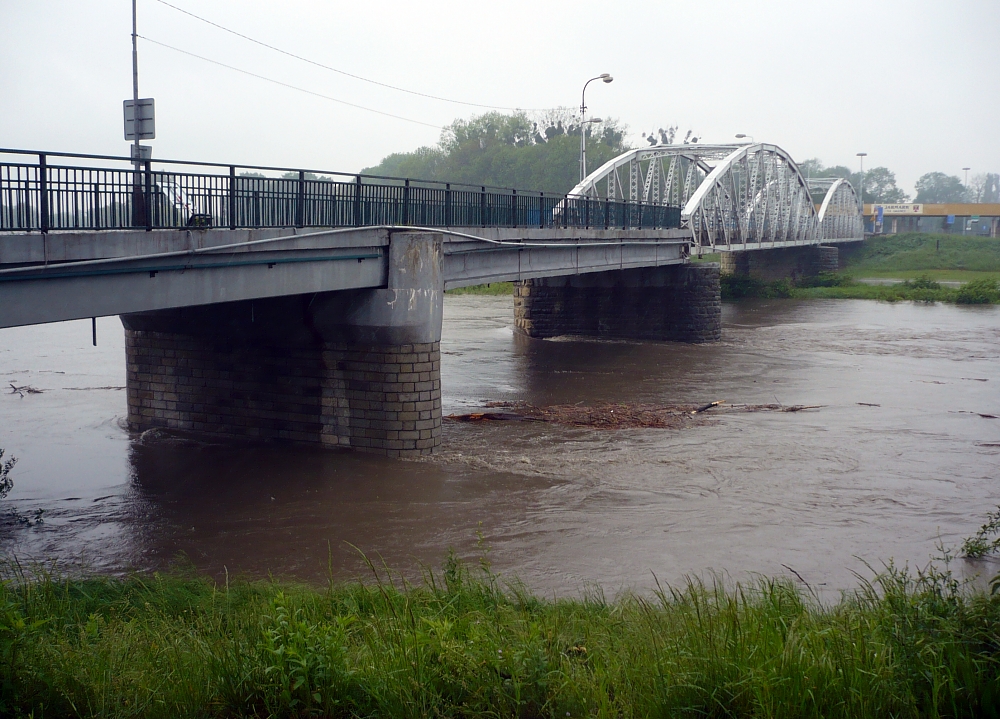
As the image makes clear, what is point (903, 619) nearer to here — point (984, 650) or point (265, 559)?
point (984, 650)

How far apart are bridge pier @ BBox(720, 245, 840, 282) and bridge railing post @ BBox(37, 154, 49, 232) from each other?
48.5 meters

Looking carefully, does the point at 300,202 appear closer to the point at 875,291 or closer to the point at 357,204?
the point at 357,204

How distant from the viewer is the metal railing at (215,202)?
33.2ft

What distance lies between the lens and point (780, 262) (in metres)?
60.1

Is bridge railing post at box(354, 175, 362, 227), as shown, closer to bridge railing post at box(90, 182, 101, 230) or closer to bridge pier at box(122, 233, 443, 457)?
bridge pier at box(122, 233, 443, 457)

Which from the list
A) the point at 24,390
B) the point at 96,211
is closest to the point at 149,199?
the point at 96,211

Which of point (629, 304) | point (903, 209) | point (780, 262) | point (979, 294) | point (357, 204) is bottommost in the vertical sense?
point (629, 304)

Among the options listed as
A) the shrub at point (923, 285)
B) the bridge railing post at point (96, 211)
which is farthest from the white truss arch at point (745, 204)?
the bridge railing post at point (96, 211)

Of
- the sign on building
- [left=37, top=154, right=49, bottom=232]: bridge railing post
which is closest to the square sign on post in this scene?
[left=37, top=154, right=49, bottom=232]: bridge railing post

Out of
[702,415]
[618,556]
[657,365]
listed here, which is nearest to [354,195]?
[618,556]

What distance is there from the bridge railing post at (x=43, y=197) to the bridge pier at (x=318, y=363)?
600 centimetres

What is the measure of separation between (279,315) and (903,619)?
1303 cm

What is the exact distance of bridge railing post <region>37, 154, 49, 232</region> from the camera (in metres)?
10.1

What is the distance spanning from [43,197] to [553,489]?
25.7ft
